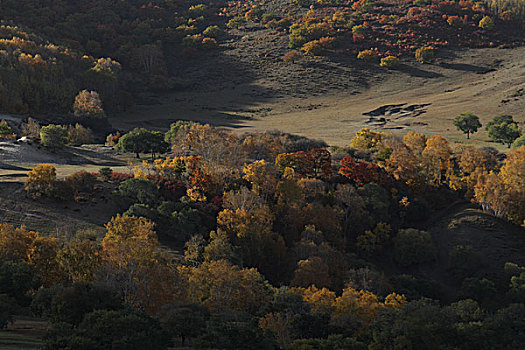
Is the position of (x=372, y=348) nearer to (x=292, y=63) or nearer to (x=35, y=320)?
(x=35, y=320)

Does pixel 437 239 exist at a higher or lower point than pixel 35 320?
lower

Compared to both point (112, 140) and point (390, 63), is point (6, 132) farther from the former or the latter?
point (390, 63)

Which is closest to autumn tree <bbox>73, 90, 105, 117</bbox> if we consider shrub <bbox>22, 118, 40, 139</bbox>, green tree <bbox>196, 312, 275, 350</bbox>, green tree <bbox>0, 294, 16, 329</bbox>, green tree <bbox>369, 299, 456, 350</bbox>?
shrub <bbox>22, 118, 40, 139</bbox>

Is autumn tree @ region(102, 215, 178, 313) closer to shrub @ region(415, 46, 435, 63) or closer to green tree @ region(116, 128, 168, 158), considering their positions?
green tree @ region(116, 128, 168, 158)

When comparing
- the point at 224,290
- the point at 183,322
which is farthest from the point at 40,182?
the point at 183,322

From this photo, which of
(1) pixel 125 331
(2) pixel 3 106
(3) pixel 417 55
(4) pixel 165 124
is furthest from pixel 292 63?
(1) pixel 125 331
